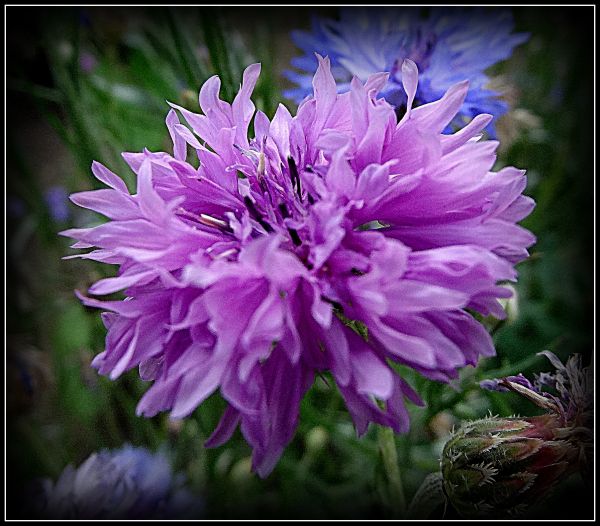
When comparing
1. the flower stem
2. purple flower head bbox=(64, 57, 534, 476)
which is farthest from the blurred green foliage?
purple flower head bbox=(64, 57, 534, 476)

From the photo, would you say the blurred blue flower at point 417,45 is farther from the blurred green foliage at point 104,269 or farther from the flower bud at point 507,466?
the flower bud at point 507,466

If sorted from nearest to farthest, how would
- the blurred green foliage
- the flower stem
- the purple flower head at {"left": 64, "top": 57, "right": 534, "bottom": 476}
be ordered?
the purple flower head at {"left": 64, "top": 57, "right": 534, "bottom": 476}
the flower stem
the blurred green foliage

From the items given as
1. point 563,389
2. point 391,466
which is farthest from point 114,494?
point 563,389

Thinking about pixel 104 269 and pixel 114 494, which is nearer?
pixel 114 494

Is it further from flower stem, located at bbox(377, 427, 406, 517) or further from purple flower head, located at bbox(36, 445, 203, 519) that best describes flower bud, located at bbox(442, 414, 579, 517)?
purple flower head, located at bbox(36, 445, 203, 519)

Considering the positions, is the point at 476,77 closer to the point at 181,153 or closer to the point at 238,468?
the point at 181,153

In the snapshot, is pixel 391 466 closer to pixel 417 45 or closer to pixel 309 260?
pixel 309 260
